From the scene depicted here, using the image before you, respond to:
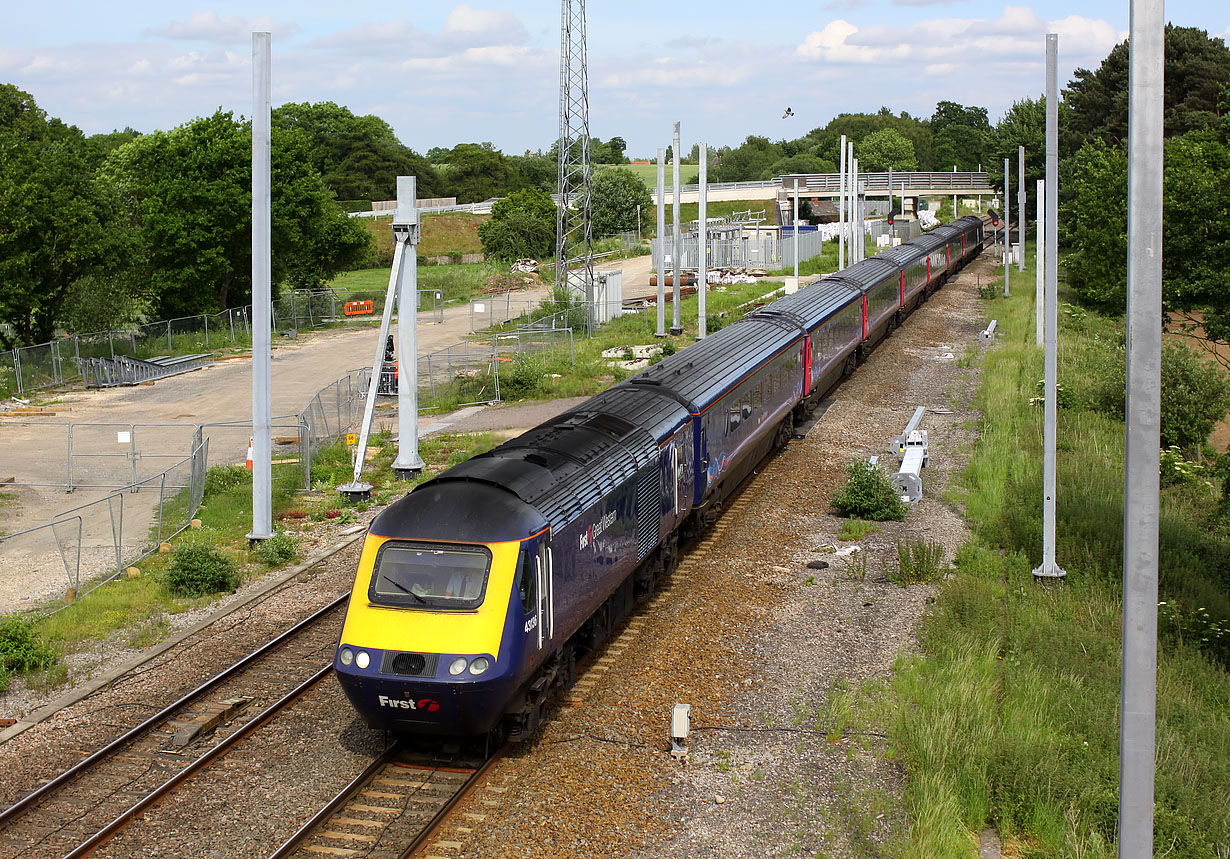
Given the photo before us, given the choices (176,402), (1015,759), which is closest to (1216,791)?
(1015,759)

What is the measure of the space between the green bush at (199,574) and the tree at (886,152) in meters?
136

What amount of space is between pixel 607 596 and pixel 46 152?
36.9 metres

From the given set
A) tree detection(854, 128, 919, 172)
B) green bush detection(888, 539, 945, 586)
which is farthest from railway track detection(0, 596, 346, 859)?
tree detection(854, 128, 919, 172)

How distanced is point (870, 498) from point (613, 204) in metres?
86.5

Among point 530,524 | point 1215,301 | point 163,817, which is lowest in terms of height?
point 163,817

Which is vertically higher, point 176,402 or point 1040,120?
point 1040,120

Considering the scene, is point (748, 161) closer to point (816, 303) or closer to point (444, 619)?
point (816, 303)

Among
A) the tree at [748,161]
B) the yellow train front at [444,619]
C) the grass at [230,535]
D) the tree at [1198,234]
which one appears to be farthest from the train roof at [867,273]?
the tree at [748,161]

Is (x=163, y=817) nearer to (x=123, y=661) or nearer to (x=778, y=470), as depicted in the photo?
(x=123, y=661)

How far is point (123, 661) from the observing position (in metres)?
14.8

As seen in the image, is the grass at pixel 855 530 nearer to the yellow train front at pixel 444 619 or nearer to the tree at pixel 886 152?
the yellow train front at pixel 444 619

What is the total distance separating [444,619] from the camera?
35.7 feet

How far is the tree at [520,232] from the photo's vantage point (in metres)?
83.8

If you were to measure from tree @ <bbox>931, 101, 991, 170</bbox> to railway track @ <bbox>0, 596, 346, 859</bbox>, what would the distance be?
140m
